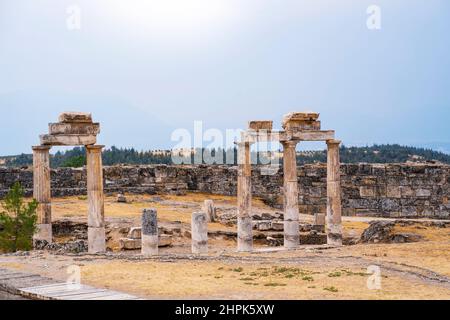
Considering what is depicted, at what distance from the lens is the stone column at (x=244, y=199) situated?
30.2 metres

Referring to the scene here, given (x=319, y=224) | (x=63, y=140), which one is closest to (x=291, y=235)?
(x=319, y=224)

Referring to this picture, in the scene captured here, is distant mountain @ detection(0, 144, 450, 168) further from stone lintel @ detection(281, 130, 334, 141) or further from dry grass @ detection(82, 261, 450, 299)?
dry grass @ detection(82, 261, 450, 299)

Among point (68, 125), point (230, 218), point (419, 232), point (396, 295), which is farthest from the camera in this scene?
point (230, 218)

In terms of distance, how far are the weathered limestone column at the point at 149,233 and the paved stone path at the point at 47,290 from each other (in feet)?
31.0

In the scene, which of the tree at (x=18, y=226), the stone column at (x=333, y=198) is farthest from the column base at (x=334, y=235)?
the tree at (x=18, y=226)

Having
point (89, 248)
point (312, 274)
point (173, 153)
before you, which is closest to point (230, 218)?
point (89, 248)

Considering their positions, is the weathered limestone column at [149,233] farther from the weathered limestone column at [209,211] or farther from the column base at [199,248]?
the weathered limestone column at [209,211]

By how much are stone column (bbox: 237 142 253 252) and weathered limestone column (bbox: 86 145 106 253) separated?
5084 mm

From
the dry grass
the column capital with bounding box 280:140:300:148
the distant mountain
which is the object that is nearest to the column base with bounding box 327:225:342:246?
the column capital with bounding box 280:140:300:148

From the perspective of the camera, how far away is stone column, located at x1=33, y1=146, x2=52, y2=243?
28562mm

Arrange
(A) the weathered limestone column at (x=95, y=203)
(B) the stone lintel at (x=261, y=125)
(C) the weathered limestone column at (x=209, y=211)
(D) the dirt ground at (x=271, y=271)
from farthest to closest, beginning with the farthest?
(C) the weathered limestone column at (x=209, y=211)
(B) the stone lintel at (x=261, y=125)
(A) the weathered limestone column at (x=95, y=203)
(D) the dirt ground at (x=271, y=271)

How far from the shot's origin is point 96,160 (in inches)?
1134

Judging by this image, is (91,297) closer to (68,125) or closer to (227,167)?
(68,125)

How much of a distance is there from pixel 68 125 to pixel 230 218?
12.5 meters
